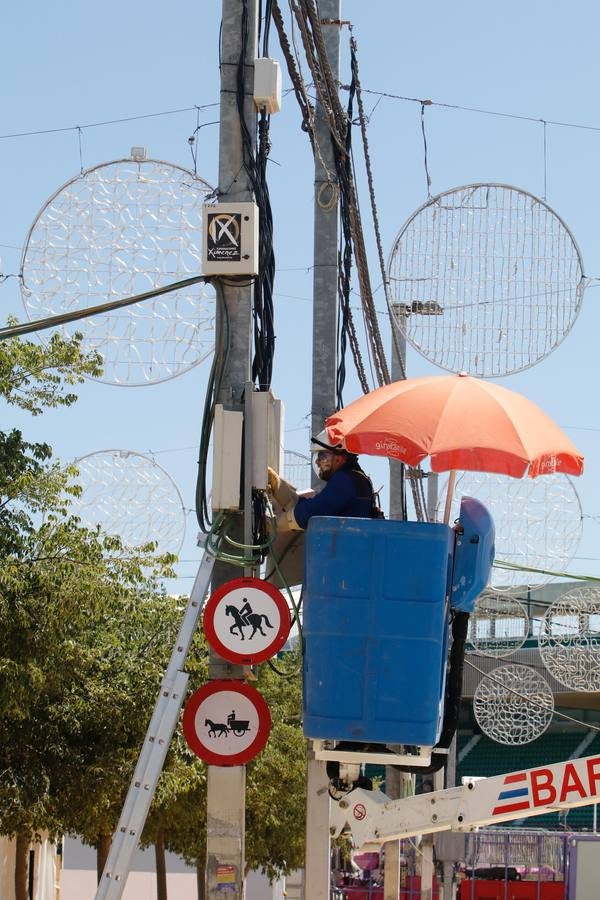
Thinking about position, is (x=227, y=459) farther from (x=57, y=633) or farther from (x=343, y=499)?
(x=57, y=633)

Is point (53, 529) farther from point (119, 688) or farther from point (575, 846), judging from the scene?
point (575, 846)

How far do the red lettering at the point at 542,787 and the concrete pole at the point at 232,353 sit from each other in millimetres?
4238

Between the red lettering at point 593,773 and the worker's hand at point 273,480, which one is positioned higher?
the worker's hand at point 273,480

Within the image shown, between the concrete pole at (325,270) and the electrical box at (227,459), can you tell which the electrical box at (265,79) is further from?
the concrete pole at (325,270)

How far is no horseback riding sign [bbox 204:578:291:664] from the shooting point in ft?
24.2

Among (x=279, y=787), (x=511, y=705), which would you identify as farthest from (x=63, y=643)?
(x=279, y=787)

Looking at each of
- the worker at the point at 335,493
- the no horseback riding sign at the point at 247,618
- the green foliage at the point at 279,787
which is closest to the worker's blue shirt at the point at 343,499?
the worker at the point at 335,493

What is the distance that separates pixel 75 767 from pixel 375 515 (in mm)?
11957

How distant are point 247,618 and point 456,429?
1.45 meters

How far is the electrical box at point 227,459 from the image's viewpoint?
25.2 feet

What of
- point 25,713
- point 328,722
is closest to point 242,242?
point 328,722

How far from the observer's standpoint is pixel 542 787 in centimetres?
1133

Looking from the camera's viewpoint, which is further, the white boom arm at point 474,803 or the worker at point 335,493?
the white boom arm at point 474,803

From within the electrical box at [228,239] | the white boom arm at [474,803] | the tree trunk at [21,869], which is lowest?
the tree trunk at [21,869]
